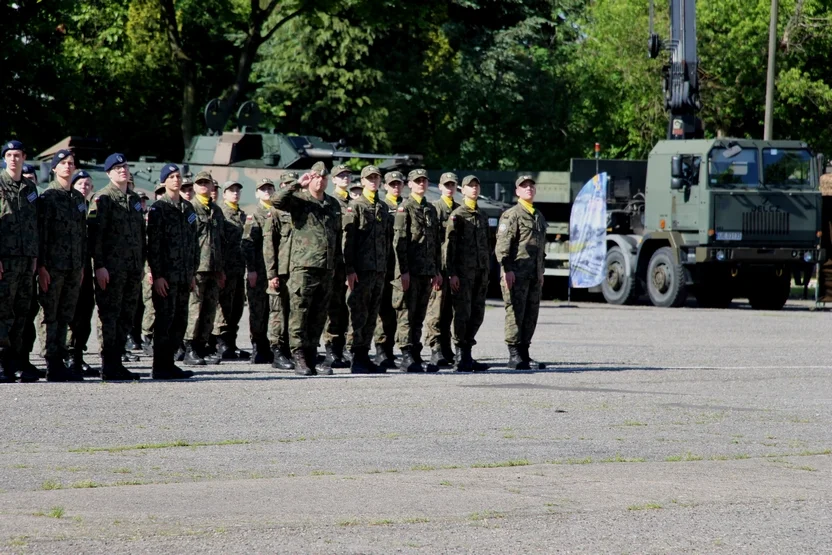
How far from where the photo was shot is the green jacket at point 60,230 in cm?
1198

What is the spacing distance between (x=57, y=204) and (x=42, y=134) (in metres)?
23.0

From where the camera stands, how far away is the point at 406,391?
1186 cm

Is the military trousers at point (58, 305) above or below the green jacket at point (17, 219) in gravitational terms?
below

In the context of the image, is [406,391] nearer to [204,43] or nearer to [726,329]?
[726,329]

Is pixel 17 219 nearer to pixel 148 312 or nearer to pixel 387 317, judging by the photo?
pixel 148 312

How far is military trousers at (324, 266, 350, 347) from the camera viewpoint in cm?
1376

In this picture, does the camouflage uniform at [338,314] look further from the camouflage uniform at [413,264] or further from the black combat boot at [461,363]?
the black combat boot at [461,363]

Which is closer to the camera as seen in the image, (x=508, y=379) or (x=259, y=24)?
(x=508, y=379)

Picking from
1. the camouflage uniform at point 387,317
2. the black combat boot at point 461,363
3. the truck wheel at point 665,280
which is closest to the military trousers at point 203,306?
the camouflage uniform at point 387,317

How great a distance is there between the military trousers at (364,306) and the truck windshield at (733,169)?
1251 centimetres

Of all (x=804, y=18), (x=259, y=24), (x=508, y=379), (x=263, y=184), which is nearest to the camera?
(x=508, y=379)

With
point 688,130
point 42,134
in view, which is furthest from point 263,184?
point 42,134

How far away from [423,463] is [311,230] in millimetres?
4823

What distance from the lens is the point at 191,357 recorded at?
14484 mm
